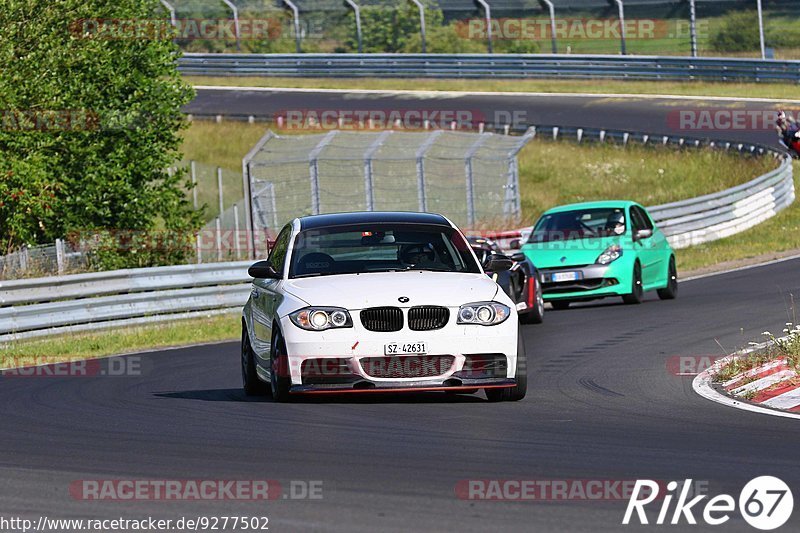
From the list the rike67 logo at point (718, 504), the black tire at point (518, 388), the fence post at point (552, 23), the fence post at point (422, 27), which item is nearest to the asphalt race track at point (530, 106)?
the fence post at point (552, 23)

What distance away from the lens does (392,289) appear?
1073 cm

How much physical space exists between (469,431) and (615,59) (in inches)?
1725

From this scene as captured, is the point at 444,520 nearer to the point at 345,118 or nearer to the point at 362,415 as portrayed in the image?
the point at 362,415

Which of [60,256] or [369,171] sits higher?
[369,171]

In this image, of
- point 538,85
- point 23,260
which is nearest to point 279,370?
point 23,260

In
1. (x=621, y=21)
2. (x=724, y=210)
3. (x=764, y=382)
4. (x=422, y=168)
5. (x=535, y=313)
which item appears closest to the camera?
(x=764, y=382)

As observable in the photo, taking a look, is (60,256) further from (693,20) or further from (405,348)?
(693,20)

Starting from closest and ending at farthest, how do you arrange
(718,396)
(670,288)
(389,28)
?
(718,396), (670,288), (389,28)

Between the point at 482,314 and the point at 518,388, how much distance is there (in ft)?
2.18

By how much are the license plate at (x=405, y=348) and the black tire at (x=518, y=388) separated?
2.50 feet

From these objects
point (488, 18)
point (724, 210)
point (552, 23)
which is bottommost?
point (724, 210)

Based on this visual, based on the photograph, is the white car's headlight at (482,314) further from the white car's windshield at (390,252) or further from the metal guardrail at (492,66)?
the metal guardrail at (492,66)

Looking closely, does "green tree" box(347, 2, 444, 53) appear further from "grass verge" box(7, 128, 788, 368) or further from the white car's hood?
the white car's hood

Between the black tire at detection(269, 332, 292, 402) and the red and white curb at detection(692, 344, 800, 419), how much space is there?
305cm
